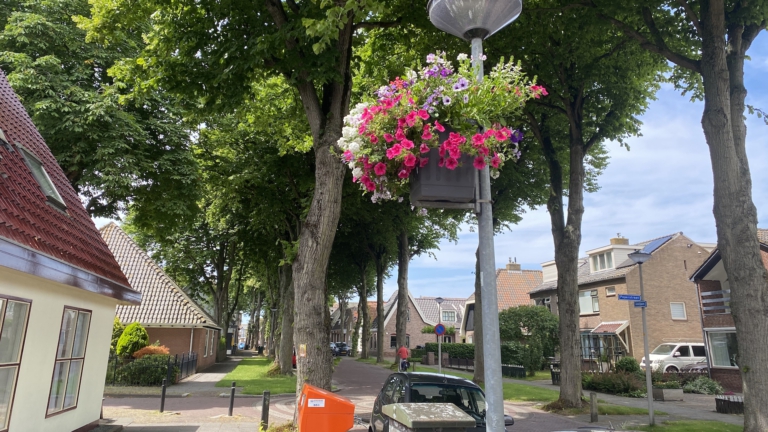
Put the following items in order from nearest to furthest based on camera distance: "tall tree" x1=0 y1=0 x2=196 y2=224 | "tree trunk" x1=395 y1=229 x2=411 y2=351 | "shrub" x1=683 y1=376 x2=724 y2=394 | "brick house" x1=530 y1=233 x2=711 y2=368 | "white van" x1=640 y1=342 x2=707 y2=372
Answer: "tall tree" x1=0 y1=0 x2=196 y2=224 < "shrub" x1=683 y1=376 x2=724 y2=394 < "white van" x1=640 y1=342 x2=707 y2=372 < "tree trunk" x1=395 y1=229 x2=411 y2=351 < "brick house" x1=530 y1=233 x2=711 y2=368

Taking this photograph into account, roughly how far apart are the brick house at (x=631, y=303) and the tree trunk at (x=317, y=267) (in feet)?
93.9

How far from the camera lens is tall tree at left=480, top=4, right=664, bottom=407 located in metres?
13.9

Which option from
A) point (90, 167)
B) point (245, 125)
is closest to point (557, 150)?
point (245, 125)

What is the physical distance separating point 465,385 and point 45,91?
15.2 meters

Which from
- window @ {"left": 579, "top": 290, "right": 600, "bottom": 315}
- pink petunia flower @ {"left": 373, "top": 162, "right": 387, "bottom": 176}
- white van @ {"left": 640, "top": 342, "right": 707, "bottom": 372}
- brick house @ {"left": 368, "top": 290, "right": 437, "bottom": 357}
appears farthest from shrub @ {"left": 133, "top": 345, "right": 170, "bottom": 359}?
brick house @ {"left": 368, "top": 290, "right": 437, "bottom": 357}

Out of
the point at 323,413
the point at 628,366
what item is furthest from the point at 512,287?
the point at 323,413

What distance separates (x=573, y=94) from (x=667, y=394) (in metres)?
14.9

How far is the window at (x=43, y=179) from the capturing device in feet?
27.0

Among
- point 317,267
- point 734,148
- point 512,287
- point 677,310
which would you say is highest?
point 512,287

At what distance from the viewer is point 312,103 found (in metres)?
9.59

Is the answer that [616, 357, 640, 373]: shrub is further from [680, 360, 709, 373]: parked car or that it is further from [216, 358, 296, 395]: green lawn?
[216, 358, 296, 395]: green lawn

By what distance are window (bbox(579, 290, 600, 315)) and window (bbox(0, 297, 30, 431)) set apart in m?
37.0

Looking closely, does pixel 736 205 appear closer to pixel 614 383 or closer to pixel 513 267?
pixel 614 383

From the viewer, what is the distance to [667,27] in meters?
13.1
